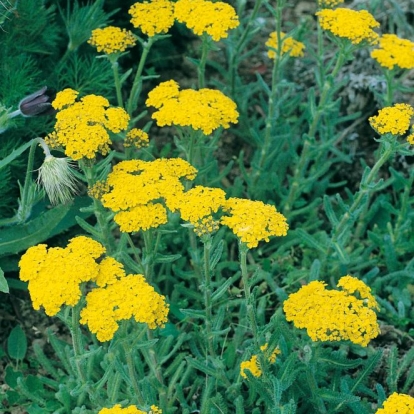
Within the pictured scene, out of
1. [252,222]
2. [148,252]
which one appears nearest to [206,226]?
[252,222]

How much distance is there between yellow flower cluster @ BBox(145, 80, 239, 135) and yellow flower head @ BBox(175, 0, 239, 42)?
12.5 inches

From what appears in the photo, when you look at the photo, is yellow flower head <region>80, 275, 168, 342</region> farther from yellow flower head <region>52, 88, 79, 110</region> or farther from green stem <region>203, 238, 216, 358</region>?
yellow flower head <region>52, 88, 79, 110</region>

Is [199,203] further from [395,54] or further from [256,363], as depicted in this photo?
[395,54]

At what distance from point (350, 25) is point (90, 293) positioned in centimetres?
186

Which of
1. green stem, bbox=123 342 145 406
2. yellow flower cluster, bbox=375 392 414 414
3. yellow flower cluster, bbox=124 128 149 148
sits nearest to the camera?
yellow flower cluster, bbox=375 392 414 414

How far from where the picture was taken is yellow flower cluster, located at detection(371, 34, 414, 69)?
382 cm

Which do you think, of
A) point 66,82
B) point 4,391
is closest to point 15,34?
point 66,82

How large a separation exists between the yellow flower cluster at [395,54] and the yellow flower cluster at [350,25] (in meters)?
0.28

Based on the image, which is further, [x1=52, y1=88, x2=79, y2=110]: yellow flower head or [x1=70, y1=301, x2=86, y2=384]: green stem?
[x1=52, y1=88, x2=79, y2=110]: yellow flower head

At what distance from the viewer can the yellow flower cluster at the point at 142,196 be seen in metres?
2.89

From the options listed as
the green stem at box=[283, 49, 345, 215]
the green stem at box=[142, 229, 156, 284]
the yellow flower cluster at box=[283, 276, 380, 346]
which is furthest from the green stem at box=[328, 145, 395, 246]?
the green stem at box=[142, 229, 156, 284]

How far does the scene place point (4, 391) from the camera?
3.81 meters

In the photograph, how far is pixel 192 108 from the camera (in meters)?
3.33

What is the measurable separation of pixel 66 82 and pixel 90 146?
4.94 ft
